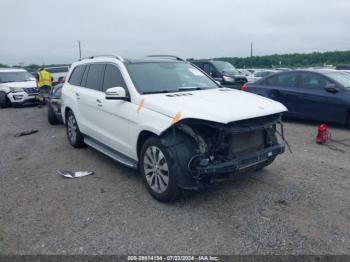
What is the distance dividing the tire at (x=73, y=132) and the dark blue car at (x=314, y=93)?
5.50m

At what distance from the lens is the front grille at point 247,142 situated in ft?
13.1

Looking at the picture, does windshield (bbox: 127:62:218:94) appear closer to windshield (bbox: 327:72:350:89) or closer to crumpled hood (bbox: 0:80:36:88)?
windshield (bbox: 327:72:350:89)

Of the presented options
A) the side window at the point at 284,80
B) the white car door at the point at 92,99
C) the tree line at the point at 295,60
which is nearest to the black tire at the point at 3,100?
the white car door at the point at 92,99

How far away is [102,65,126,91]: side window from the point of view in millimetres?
5090

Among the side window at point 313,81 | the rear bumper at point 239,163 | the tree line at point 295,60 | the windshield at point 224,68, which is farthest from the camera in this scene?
the tree line at point 295,60

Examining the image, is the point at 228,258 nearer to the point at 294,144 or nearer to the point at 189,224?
the point at 189,224

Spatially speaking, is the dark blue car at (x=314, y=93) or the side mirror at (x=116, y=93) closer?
the side mirror at (x=116, y=93)

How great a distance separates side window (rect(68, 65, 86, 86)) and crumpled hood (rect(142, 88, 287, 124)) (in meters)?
2.63

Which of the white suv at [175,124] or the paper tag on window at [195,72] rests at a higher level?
the paper tag on window at [195,72]

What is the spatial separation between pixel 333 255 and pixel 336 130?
18.9ft

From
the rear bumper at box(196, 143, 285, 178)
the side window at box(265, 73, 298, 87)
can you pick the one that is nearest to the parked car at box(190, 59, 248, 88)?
the side window at box(265, 73, 298, 87)

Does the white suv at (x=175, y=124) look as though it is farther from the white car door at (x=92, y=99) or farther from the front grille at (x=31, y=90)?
the front grille at (x=31, y=90)

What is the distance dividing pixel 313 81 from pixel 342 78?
0.73 m

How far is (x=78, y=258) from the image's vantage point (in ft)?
10.5
